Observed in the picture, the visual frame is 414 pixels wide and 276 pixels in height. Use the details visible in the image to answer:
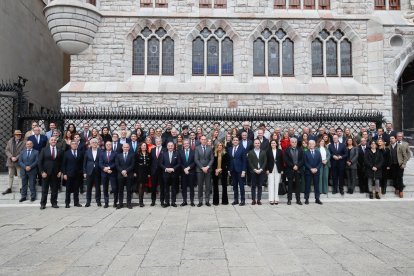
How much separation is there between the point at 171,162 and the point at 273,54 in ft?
33.7

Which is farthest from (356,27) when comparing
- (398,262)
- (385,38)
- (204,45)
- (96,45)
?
(398,262)

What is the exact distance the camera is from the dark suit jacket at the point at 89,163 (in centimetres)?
820

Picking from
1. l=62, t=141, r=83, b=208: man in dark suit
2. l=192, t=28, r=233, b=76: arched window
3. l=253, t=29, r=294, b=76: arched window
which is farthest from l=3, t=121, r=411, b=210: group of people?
l=253, t=29, r=294, b=76: arched window

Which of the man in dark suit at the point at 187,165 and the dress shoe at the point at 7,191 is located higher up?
the man in dark suit at the point at 187,165

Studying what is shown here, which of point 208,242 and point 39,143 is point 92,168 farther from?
point 208,242

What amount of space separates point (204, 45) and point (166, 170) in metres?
9.56

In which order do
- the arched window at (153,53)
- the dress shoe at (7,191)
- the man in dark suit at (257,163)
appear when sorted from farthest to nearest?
the arched window at (153,53) < the dress shoe at (7,191) < the man in dark suit at (257,163)

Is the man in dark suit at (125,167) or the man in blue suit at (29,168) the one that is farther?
the man in blue suit at (29,168)

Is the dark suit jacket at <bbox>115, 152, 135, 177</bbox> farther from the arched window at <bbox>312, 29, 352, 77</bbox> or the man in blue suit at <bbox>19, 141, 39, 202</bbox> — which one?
the arched window at <bbox>312, 29, 352, 77</bbox>

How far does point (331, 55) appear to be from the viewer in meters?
16.3

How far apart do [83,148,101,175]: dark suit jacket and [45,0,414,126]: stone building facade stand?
696cm

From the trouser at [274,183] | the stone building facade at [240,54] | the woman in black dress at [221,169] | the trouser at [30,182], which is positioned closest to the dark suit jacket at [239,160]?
the woman in black dress at [221,169]

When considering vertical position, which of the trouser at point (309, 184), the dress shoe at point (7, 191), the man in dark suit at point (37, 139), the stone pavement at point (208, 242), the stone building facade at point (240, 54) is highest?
the stone building facade at point (240, 54)

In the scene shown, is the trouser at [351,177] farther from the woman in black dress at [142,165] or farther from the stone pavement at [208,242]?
the woman in black dress at [142,165]
